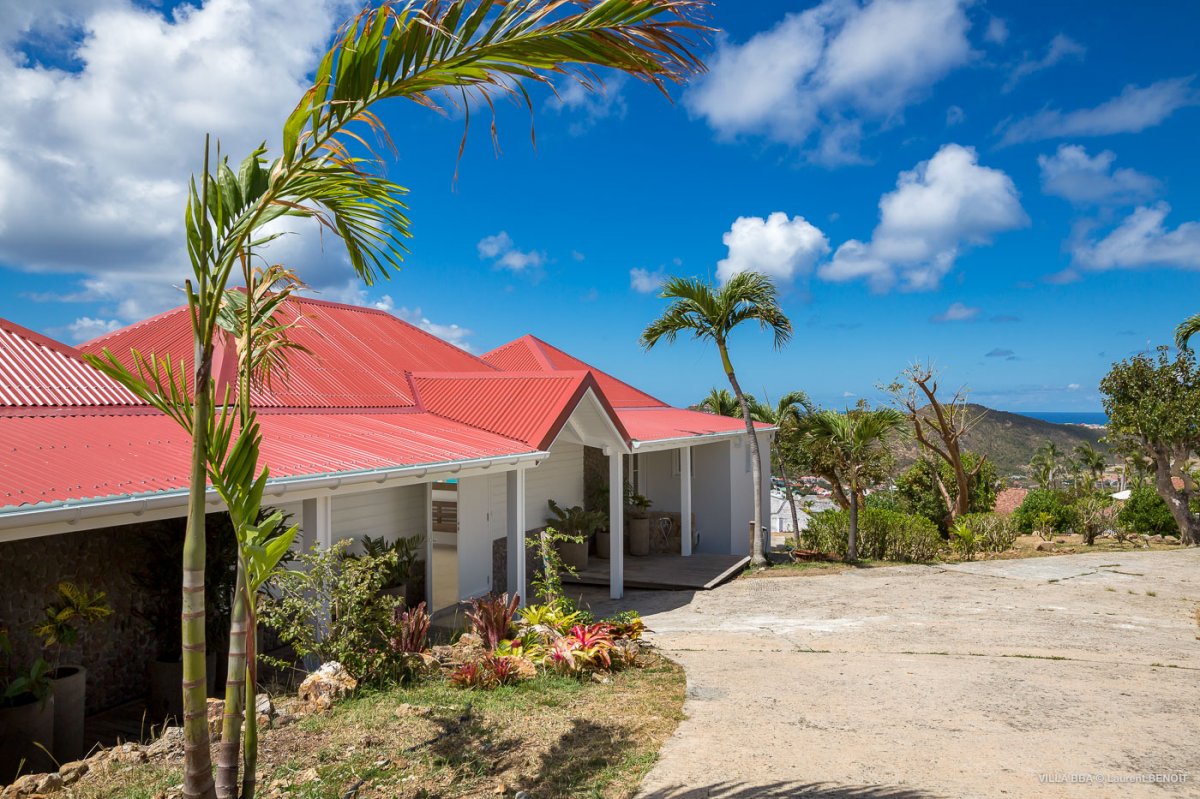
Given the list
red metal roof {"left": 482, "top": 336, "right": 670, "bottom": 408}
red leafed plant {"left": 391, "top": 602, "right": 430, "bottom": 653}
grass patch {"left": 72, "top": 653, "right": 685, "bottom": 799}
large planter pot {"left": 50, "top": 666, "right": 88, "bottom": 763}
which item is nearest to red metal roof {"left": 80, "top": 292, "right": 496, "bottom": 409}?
red metal roof {"left": 482, "top": 336, "right": 670, "bottom": 408}

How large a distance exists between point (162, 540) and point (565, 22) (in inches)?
248

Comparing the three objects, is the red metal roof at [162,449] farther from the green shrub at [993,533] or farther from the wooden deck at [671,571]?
the green shrub at [993,533]

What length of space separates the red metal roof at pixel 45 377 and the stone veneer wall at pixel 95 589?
5.37 feet

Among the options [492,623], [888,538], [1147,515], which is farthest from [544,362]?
[1147,515]

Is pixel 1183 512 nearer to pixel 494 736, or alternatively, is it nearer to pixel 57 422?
Answer: pixel 494 736

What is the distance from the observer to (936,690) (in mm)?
7191

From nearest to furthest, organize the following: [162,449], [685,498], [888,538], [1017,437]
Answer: [162,449] < [685,498] < [888,538] < [1017,437]

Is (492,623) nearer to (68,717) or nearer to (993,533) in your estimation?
(68,717)

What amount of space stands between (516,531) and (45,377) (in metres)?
5.95

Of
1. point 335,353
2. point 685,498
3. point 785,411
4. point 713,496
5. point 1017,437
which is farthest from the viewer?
point 1017,437

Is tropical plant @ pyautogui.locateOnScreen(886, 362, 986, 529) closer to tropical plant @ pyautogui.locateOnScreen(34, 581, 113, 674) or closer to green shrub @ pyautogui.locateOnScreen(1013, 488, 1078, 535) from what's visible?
green shrub @ pyautogui.locateOnScreen(1013, 488, 1078, 535)

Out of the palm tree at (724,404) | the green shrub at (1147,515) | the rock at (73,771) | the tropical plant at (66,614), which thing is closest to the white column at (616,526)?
the tropical plant at (66,614)

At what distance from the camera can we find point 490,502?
41.5 feet

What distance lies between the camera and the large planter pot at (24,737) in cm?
536
